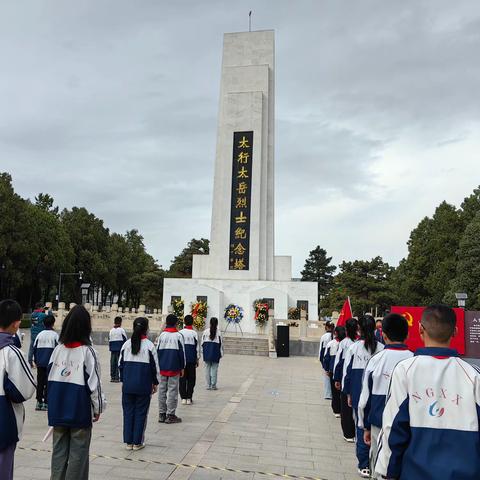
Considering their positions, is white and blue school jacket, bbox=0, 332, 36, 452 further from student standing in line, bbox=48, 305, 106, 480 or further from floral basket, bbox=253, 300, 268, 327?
floral basket, bbox=253, 300, 268, 327

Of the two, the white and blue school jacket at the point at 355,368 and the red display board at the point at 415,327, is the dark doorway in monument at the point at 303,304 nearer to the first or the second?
Result: the red display board at the point at 415,327

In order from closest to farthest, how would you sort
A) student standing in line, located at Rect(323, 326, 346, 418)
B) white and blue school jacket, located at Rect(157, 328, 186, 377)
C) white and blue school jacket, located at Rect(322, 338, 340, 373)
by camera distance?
white and blue school jacket, located at Rect(157, 328, 186, 377), student standing in line, located at Rect(323, 326, 346, 418), white and blue school jacket, located at Rect(322, 338, 340, 373)

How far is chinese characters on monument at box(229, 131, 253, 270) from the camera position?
2870 cm

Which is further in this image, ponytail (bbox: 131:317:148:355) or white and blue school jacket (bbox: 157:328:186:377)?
white and blue school jacket (bbox: 157:328:186:377)

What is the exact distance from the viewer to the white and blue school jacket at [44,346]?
762 cm

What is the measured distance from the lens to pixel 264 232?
29.1m

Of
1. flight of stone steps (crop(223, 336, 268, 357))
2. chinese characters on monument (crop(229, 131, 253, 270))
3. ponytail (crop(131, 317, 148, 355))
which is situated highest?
chinese characters on monument (crop(229, 131, 253, 270))

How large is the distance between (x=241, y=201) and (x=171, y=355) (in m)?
22.4

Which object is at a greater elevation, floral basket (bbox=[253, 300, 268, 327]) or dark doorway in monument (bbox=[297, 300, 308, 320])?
dark doorway in monument (bbox=[297, 300, 308, 320])

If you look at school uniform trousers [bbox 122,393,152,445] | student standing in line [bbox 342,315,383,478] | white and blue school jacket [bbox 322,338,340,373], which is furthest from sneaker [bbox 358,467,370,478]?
white and blue school jacket [bbox 322,338,340,373]

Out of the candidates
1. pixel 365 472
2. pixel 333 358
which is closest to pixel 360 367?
pixel 365 472

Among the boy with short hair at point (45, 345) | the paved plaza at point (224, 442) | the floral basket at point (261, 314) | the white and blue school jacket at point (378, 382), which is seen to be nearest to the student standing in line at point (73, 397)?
the paved plaza at point (224, 442)

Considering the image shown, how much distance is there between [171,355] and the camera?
7.10 metres

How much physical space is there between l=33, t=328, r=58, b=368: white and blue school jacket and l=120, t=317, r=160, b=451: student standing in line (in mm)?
2499
